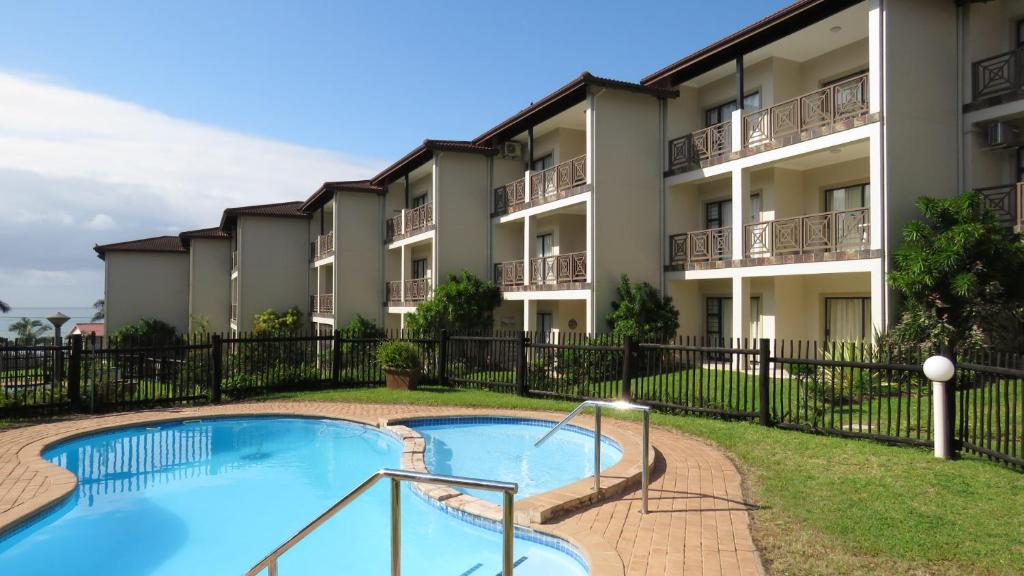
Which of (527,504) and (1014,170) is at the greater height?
(1014,170)

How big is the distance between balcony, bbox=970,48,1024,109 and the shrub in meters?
14.9

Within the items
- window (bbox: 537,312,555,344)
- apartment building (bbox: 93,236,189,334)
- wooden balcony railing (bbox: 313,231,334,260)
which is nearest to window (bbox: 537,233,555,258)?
window (bbox: 537,312,555,344)

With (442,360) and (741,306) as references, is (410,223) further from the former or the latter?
(741,306)

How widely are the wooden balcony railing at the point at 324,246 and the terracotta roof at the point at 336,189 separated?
168 centimetres

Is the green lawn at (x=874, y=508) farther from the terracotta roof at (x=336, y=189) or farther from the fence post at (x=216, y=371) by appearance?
the terracotta roof at (x=336, y=189)

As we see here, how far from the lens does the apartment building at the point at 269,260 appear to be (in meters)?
32.7

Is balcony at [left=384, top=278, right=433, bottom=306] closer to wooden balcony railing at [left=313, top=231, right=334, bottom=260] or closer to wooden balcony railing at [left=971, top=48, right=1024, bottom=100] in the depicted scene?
wooden balcony railing at [left=313, top=231, right=334, bottom=260]

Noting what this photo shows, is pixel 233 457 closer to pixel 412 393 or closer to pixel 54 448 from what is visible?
pixel 54 448

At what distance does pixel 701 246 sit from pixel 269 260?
23.5 meters

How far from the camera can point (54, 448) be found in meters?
10.7

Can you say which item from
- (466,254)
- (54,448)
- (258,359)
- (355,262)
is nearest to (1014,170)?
(466,254)

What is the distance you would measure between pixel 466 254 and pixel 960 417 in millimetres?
18448

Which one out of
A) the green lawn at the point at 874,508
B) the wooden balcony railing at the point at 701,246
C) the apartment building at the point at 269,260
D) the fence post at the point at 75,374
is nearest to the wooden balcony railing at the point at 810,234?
the wooden balcony railing at the point at 701,246

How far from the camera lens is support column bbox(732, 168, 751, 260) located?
1788cm
